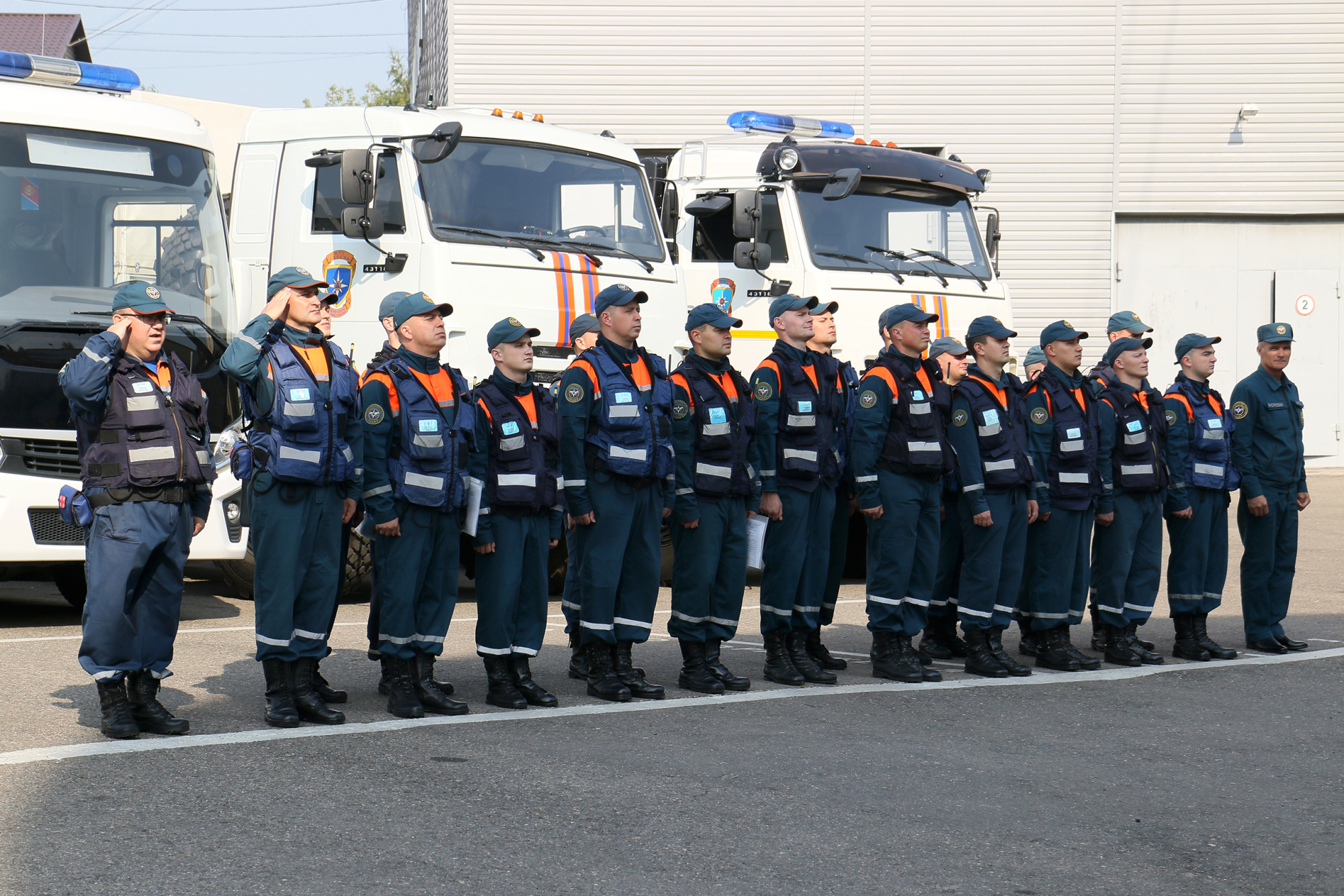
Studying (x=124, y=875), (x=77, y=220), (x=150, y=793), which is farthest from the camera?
(x=77, y=220)

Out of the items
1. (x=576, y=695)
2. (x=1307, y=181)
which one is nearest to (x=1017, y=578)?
(x=576, y=695)

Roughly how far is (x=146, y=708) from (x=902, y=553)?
3.98 meters

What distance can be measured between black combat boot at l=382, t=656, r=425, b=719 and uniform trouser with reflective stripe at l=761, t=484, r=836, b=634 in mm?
2002

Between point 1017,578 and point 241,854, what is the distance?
204 inches

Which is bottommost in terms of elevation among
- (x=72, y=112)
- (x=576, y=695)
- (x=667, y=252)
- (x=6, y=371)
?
(x=576, y=695)

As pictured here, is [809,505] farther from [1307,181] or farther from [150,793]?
[1307,181]

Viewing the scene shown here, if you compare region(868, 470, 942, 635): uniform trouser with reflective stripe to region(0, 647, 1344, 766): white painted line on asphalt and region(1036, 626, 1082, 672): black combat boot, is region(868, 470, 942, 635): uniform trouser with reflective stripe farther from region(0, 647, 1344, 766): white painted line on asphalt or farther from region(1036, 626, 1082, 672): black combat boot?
region(1036, 626, 1082, 672): black combat boot

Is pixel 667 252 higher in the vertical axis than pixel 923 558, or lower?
higher

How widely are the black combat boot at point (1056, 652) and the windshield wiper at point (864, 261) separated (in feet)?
12.0

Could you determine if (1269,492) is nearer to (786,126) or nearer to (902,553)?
(902,553)

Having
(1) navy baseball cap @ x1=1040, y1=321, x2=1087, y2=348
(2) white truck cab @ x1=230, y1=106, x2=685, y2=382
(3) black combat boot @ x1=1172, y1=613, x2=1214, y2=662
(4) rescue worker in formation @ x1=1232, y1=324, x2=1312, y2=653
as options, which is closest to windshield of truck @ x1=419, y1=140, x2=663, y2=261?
(2) white truck cab @ x1=230, y1=106, x2=685, y2=382

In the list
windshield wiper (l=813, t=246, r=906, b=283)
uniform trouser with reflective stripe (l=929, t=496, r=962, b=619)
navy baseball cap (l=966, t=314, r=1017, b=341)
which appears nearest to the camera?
navy baseball cap (l=966, t=314, r=1017, b=341)

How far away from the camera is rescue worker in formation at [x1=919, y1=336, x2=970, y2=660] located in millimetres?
8664

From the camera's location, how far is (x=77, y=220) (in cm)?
943
